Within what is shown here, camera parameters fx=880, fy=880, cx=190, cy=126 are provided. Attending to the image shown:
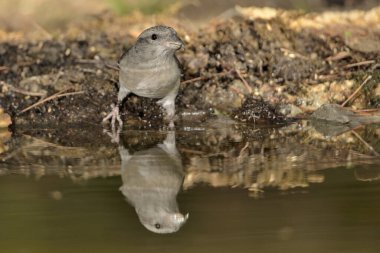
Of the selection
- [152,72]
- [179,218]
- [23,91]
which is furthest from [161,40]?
[179,218]

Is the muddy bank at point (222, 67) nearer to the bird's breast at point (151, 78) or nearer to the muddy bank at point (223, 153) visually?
the bird's breast at point (151, 78)

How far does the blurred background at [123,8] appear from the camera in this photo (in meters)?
9.05

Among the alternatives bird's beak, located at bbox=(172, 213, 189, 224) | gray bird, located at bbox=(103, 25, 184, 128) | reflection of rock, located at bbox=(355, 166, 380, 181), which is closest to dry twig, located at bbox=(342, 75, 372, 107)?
gray bird, located at bbox=(103, 25, 184, 128)

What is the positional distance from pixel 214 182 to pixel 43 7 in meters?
4.70

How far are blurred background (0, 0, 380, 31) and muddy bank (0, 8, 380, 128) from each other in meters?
0.14

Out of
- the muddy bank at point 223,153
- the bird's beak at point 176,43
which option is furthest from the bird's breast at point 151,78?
the muddy bank at point 223,153

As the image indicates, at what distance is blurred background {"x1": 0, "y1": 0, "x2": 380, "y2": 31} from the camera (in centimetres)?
905

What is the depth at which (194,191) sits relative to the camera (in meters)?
4.96

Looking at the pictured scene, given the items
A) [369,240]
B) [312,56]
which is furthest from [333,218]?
[312,56]

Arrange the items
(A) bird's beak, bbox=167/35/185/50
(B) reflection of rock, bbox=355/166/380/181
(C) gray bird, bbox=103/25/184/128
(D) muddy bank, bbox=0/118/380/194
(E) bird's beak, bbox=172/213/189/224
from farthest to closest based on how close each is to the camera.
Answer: (C) gray bird, bbox=103/25/184/128 < (A) bird's beak, bbox=167/35/185/50 < (D) muddy bank, bbox=0/118/380/194 < (B) reflection of rock, bbox=355/166/380/181 < (E) bird's beak, bbox=172/213/189/224

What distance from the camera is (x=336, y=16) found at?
8.95 meters

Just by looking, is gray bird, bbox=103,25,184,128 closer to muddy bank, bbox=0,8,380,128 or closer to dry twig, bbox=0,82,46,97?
muddy bank, bbox=0,8,380,128

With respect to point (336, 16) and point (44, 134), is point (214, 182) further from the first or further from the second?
point (336, 16)

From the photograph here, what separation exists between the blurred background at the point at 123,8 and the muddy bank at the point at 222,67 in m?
0.14
